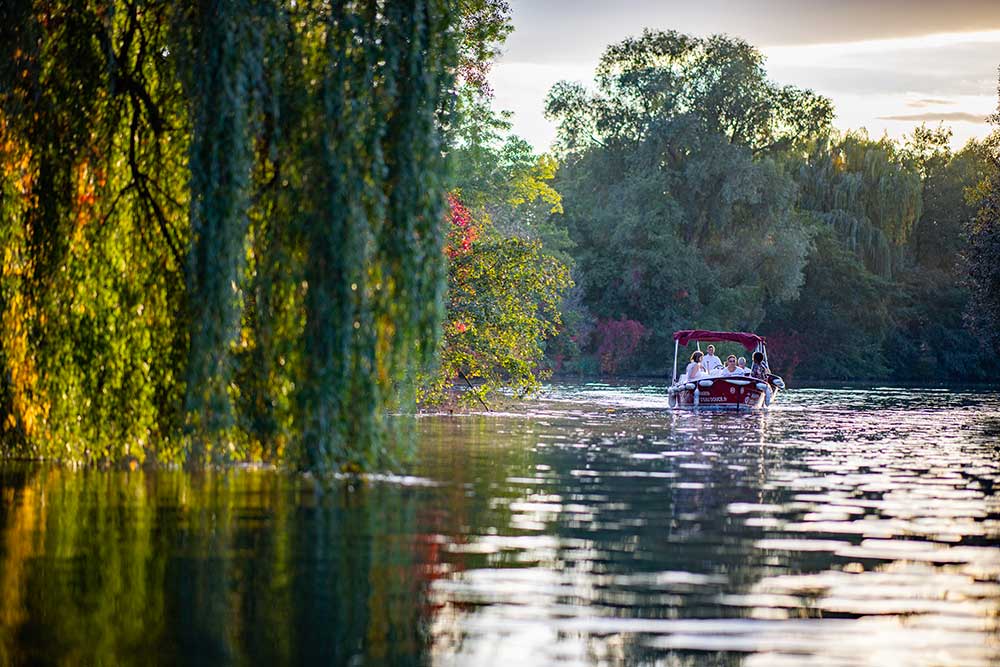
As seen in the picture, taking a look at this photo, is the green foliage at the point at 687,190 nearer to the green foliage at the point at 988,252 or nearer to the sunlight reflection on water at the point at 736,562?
the green foliage at the point at 988,252

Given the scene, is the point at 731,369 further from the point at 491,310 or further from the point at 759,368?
the point at 491,310

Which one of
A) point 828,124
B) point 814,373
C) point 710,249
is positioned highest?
point 828,124

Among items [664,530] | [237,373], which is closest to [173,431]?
[237,373]

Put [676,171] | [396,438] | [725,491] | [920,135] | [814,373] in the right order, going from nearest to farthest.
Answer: [396,438]
[725,491]
[676,171]
[814,373]
[920,135]

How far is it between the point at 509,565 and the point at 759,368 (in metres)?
35.0

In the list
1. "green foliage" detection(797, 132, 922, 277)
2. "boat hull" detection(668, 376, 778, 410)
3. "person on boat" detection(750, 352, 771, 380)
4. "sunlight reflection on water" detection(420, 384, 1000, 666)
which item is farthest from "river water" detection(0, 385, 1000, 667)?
"green foliage" detection(797, 132, 922, 277)

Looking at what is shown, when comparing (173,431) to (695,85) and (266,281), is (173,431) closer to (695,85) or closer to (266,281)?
(266,281)

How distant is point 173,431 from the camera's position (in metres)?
17.1

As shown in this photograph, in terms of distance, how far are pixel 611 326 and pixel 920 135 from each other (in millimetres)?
24515

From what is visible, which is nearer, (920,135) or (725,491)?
(725,491)

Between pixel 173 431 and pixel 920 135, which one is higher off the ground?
pixel 920 135

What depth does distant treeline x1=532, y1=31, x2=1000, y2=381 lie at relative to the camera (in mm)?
74312

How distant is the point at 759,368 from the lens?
47406mm

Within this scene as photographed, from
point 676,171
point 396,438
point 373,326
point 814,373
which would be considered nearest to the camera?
point 373,326
